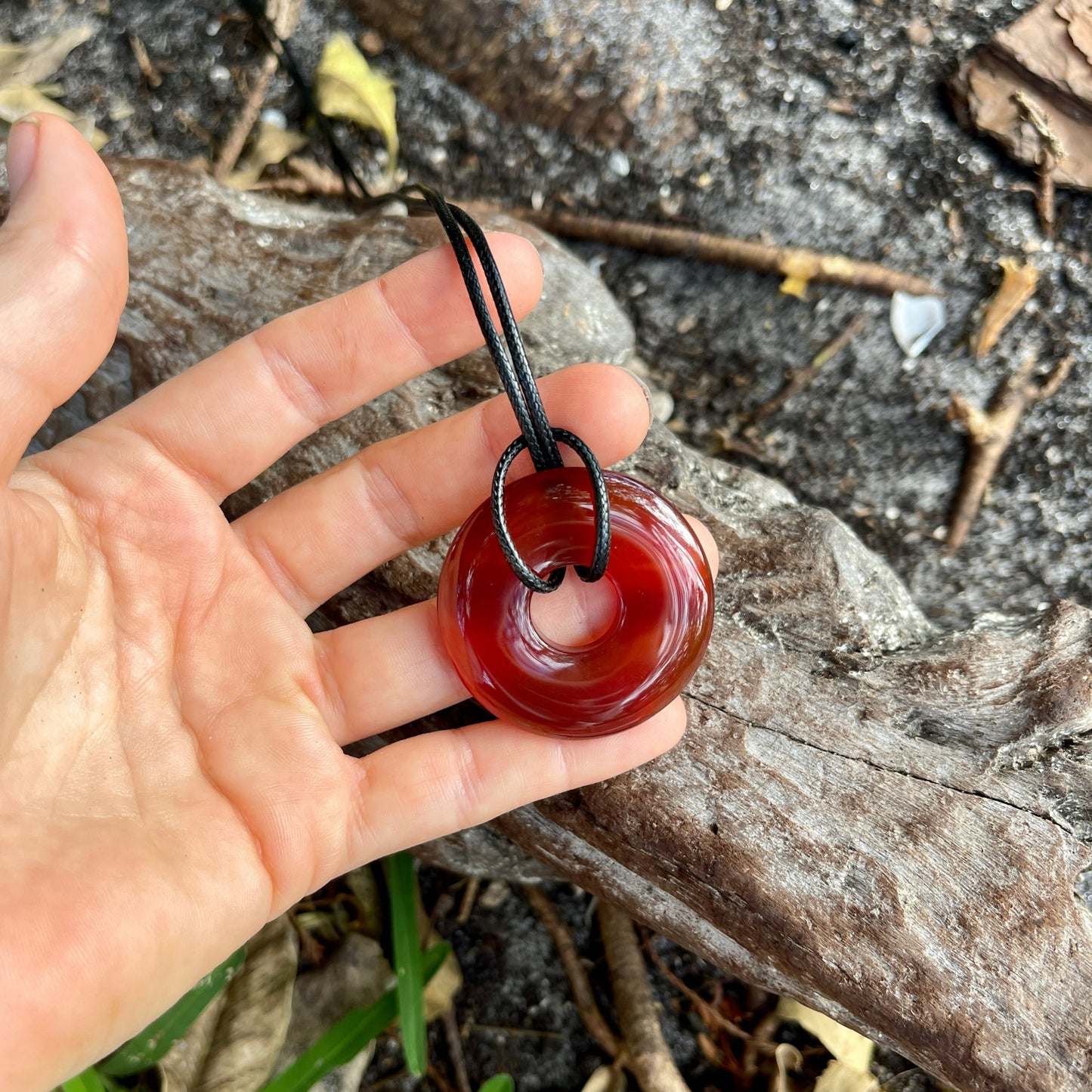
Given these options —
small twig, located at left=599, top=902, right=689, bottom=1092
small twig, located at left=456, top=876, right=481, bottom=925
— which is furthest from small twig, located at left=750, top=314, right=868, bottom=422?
small twig, located at left=456, top=876, right=481, bottom=925

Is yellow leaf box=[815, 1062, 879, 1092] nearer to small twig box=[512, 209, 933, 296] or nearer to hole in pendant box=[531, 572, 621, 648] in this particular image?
hole in pendant box=[531, 572, 621, 648]

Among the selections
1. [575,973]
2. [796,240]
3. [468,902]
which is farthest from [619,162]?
[575,973]

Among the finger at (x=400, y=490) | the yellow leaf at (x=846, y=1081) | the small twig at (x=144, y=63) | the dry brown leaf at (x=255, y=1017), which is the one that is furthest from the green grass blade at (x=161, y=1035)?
the small twig at (x=144, y=63)

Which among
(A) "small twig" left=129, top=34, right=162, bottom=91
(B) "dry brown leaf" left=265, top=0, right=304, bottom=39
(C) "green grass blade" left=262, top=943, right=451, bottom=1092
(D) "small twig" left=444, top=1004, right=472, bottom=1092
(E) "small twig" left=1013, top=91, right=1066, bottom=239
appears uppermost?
(E) "small twig" left=1013, top=91, right=1066, bottom=239

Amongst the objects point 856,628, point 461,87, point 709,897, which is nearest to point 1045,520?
point 856,628

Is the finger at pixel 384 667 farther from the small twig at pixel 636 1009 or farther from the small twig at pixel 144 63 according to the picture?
the small twig at pixel 144 63

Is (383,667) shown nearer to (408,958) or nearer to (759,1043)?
(408,958)
